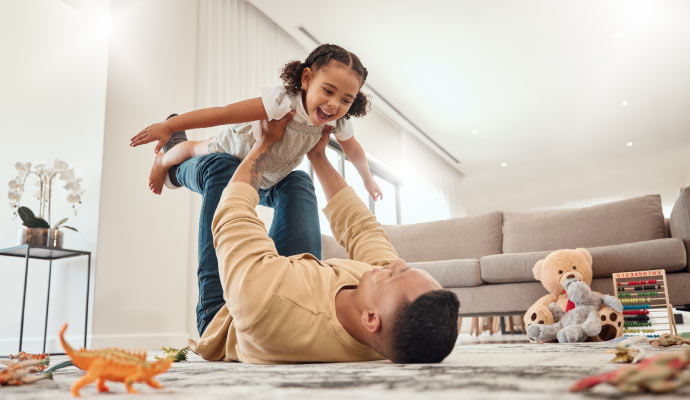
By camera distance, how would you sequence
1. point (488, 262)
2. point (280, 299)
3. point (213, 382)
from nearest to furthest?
point (213, 382), point (280, 299), point (488, 262)

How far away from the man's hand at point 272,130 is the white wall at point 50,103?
1.61 metres

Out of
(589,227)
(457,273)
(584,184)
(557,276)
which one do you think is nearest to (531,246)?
(589,227)

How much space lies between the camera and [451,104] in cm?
639

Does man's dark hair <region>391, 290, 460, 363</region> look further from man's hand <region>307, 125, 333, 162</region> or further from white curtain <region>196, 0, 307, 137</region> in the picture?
white curtain <region>196, 0, 307, 137</region>

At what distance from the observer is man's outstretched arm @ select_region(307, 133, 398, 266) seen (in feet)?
4.91

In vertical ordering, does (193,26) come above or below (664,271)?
above

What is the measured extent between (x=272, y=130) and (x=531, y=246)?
8.41 feet

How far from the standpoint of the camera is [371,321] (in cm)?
98

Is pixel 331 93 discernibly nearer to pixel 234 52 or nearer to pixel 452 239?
pixel 452 239

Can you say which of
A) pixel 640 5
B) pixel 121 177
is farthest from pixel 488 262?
pixel 640 5

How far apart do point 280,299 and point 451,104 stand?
5.74 m

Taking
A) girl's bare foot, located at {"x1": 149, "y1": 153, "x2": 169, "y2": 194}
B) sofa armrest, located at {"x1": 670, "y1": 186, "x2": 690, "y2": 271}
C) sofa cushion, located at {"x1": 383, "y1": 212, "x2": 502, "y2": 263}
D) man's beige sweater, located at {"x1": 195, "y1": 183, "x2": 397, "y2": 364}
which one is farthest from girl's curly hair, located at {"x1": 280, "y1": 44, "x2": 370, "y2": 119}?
sofa cushion, located at {"x1": 383, "y1": 212, "x2": 502, "y2": 263}

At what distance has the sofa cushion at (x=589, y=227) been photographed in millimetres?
3256

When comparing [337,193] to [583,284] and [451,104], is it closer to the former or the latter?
[583,284]
